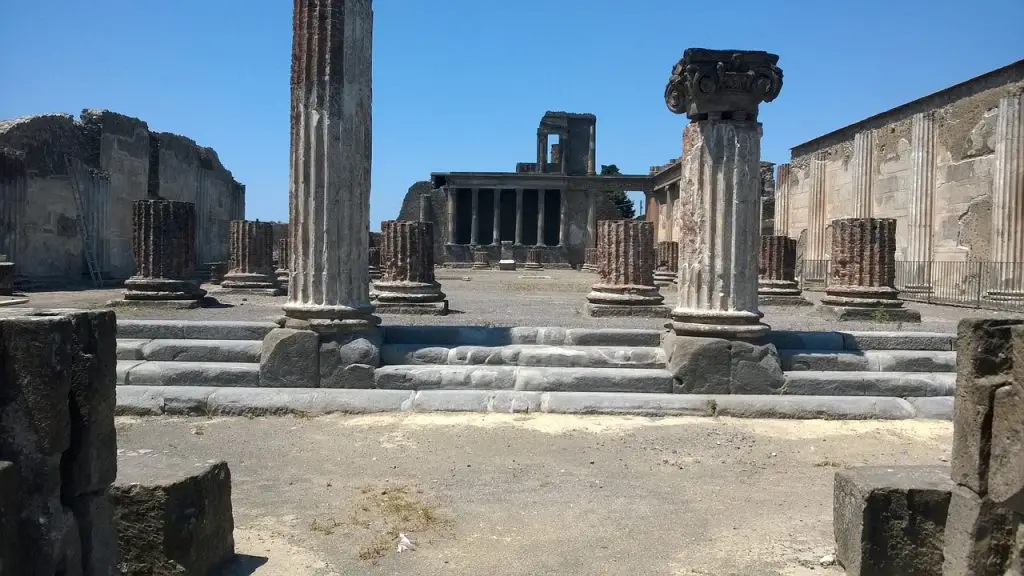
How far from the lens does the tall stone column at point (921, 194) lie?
64.0ft

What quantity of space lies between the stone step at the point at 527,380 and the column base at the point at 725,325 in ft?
1.91

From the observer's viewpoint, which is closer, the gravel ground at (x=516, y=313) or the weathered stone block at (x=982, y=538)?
the weathered stone block at (x=982, y=538)

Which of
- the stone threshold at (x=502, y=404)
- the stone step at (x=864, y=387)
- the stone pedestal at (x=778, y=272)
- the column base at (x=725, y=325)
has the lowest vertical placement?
the stone threshold at (x=502, y=404)

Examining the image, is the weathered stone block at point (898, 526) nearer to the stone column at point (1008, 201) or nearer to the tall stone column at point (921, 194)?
the stone column at point (1008, 201)

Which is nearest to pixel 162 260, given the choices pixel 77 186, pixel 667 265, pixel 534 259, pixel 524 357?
pixel 524 357

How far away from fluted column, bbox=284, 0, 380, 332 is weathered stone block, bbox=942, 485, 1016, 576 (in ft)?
19.3

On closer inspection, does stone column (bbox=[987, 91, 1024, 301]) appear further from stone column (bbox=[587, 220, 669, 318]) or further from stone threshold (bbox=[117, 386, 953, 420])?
stone threshold (bbox=[117, 386, 953, 420])

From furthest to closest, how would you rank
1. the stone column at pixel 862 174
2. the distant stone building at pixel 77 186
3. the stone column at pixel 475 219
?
the stone column at pixel 475 219 < the stone column at pixel 862 174 < the distant stone building at pixel 77 186

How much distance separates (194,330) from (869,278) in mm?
10247

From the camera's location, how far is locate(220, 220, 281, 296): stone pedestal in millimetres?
16406

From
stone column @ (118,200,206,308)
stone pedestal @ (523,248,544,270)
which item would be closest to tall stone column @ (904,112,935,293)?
stone column @ (118,200,206,308)

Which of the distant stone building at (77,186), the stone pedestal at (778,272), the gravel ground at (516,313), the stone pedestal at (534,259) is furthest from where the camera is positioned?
the stone pedestal at (534,259)

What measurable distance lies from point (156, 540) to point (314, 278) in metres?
4.53

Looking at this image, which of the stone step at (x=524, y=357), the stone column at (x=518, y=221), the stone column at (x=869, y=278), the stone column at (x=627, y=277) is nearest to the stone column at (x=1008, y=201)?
the stone column at (x=869, y=278)
